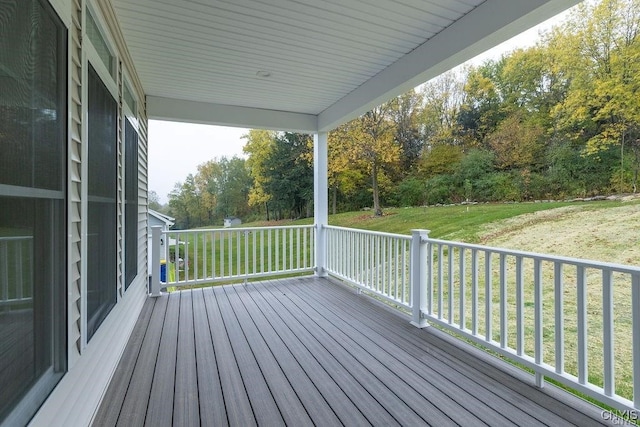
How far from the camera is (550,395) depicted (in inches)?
80.8

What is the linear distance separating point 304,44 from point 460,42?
1.39 meters

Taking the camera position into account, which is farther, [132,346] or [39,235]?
[132,346]

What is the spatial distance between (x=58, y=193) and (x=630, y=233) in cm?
557

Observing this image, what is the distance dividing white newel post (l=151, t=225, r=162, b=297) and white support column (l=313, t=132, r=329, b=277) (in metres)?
2.45

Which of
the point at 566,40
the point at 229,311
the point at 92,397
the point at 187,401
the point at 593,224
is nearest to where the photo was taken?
the point at 92,397

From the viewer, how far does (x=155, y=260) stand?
172 inches

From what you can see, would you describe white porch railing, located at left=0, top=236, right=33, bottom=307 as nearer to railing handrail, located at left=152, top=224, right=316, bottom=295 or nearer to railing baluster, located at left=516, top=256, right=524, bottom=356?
railing baluster, located at left=516, top=256, right=524, bottom=356

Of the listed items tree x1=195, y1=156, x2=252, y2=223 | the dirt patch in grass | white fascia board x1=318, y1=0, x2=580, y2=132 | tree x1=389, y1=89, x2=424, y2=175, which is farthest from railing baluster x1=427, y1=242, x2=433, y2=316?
tree x1=195, y1=156, x2=252, y2=223

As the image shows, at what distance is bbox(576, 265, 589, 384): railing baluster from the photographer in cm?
192

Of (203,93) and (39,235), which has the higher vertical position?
(203,93)

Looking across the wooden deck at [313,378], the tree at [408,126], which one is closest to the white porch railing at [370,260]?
the wooden deck at [313,378]

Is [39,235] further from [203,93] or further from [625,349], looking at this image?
[625,349]

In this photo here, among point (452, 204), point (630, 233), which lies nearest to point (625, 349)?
point (630, 233)

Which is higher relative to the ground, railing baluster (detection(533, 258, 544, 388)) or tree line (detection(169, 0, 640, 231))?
tree line (detection(169, 0, 640, 231))
